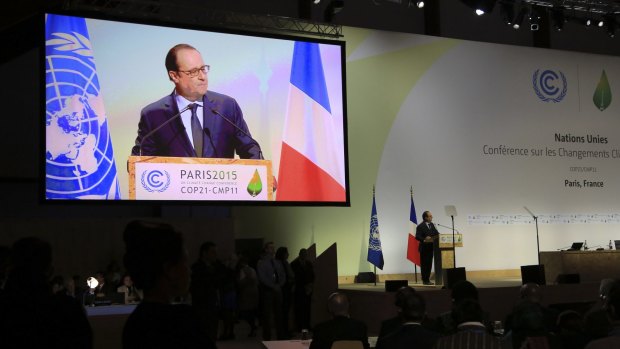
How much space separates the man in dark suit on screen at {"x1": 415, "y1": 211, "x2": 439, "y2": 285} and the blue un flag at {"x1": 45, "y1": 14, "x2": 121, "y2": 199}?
4.53m

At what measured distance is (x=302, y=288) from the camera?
31.8 feet

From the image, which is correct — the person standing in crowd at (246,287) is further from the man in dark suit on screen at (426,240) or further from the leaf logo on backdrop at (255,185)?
the man in dark suit on screen at (426,240)

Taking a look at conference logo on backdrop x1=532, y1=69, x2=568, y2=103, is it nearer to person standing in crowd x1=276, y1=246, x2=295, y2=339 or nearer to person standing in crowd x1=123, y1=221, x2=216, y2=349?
person standing in crowd x1=276, y1=246, x2=295, y2=339

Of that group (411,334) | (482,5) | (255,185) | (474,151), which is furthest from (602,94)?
(411,334)

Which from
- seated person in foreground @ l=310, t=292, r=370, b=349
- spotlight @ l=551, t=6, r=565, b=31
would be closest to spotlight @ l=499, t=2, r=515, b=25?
spotlight @ l=551, t=6, r=565, b=31

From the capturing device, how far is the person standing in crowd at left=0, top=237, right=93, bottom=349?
1959 mm

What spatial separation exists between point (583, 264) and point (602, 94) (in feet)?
17.6

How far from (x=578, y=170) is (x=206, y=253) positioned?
10.3 meters

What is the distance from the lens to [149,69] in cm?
964

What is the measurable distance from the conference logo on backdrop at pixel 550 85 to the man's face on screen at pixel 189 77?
751 centimetres

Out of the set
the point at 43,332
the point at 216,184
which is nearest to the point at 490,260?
the point at 216,184

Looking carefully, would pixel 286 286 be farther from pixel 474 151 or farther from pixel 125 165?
pixel 474 151

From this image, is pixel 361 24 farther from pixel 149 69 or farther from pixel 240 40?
pixel 149 69

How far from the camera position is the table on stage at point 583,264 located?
11.3 meters
